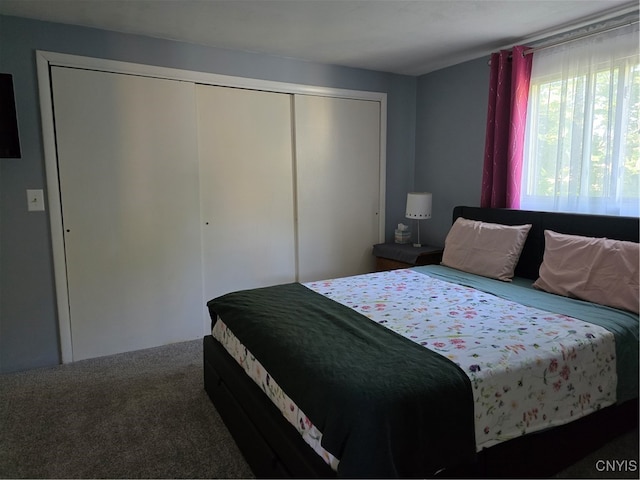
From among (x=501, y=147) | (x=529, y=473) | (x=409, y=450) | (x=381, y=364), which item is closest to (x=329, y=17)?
(x=501, y=147)

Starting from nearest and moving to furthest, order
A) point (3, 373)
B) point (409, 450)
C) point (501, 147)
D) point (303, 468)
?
point (409, 450) < point (303, 468) < point (3, 373) < point (501, 147)

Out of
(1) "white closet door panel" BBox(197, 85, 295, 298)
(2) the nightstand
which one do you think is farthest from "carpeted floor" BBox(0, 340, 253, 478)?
(2) the nightstand

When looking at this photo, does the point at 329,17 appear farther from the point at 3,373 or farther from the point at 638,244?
the point at 3,373

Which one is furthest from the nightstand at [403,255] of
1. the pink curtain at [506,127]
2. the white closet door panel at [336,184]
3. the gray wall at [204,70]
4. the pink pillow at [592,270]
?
the pink pillow at [592,270]

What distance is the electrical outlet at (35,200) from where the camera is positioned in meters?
2.77

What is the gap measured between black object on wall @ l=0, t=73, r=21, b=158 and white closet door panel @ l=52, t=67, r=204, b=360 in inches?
10.1

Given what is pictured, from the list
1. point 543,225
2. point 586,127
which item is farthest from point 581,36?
point 543,225

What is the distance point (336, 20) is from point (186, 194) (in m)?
1.65

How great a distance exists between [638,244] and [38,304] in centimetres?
370

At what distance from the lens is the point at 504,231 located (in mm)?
2951

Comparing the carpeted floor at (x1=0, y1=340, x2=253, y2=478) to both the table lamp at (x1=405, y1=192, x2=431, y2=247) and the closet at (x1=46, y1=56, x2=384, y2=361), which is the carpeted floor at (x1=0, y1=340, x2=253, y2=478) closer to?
the closet at (x1=46, y1=56, x2=384, y2=361)

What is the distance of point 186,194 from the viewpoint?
325cm

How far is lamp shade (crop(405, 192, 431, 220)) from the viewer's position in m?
3.81

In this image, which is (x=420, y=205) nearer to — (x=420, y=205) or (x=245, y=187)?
(x=420, y=205)
